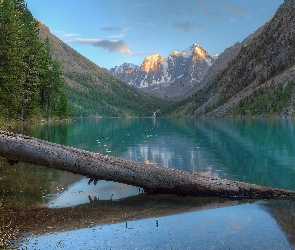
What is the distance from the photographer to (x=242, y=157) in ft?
96.8

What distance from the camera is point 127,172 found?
1519cm

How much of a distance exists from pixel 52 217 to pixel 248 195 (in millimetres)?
7911

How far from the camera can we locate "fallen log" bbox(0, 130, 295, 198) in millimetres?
14750

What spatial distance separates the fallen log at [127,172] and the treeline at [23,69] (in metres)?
36.2

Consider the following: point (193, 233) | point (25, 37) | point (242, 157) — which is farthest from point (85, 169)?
point (25, 37)

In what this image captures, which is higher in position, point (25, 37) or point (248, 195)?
point (25, 37)

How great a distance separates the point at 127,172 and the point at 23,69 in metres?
55.7

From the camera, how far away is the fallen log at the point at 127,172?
14.8 metres

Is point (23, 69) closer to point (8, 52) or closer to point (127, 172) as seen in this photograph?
point (8, 52)

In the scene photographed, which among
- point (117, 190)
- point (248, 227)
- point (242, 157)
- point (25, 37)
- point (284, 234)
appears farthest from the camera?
point (25, 37)

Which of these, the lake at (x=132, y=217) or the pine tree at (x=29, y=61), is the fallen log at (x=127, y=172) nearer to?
the lake at (x=132, y=217)

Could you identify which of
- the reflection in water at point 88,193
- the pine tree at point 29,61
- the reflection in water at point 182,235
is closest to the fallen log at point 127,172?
the reflection in water at point 88,193

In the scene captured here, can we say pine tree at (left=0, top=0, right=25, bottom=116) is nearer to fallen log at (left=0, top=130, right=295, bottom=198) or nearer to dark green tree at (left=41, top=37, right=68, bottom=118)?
fallen log at (left=0, top=130, right=295, bottom=198)

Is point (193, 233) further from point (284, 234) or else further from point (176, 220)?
point (284, 234)
